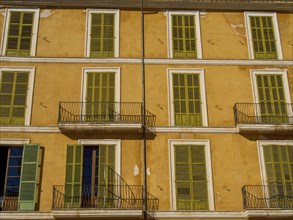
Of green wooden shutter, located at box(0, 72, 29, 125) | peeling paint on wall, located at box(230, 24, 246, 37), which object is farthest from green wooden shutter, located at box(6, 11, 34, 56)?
peeling paint on wall, located at box(230, 24, 246, 37)

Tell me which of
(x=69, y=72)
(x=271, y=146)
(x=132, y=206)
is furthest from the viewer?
(x=69, y=72)

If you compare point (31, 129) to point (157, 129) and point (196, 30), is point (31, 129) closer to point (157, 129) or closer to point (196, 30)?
point (157, 129)

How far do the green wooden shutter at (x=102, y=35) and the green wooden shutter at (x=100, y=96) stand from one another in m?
1.20

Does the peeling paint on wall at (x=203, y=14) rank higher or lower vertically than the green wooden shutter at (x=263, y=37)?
higher

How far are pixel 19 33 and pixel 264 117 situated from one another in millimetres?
11836

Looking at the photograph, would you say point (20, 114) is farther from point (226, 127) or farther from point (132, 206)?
point (226, 127)

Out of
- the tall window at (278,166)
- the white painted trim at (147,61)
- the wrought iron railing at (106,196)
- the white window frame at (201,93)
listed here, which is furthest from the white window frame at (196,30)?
the wrought iron railing at (106,196)

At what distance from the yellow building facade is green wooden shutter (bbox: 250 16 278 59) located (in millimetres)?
53

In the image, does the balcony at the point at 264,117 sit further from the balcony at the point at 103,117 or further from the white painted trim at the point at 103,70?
the white painted trim at the point at 103,70

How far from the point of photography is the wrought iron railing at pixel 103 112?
19953 mm

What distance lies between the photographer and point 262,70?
21.5 m

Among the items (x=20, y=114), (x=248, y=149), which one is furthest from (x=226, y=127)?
(x=20, y=114)

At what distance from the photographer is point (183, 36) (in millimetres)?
22172

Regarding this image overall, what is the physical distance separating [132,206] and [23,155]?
192 inches
